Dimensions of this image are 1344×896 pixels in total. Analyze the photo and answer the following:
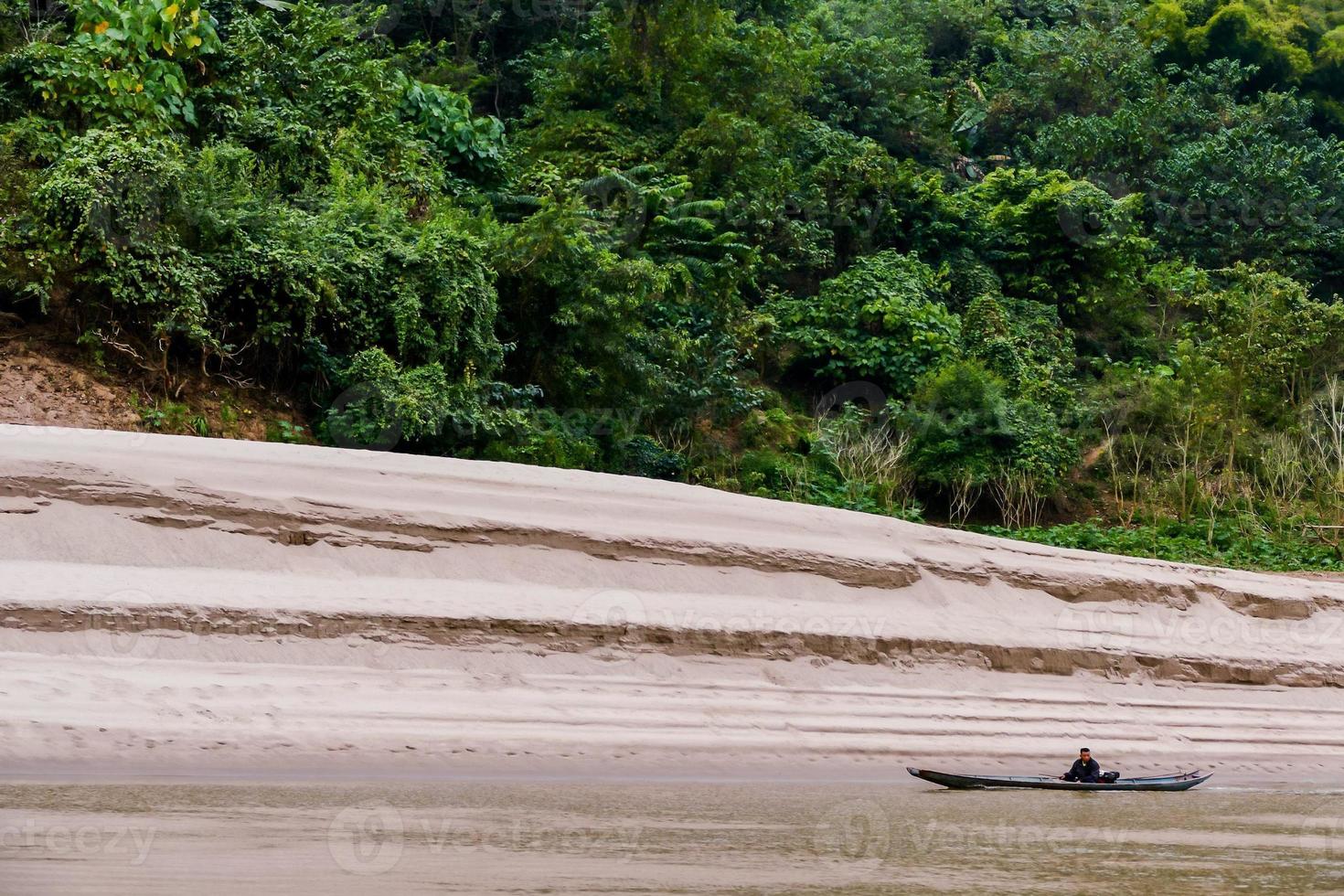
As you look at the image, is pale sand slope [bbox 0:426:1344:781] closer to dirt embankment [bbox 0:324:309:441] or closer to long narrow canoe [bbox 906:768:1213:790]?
long narrow canoe [bbox 906:768:1213:790]

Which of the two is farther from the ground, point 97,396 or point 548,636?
point 548,636

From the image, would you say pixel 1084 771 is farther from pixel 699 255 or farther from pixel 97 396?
pixel 699 255

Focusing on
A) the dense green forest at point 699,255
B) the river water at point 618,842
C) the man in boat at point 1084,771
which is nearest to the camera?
the river water at point 618,842

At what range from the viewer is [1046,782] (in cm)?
553

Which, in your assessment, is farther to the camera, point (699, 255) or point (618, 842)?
point (699, 255)

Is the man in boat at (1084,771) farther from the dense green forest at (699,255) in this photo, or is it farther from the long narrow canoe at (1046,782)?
the dense green forest at (699,255)

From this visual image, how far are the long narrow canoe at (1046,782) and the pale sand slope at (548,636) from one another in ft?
1.25

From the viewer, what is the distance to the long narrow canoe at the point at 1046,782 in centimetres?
543

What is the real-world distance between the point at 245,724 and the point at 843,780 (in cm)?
244

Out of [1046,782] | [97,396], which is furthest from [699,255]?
[1046,782]

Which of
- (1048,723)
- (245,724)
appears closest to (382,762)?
(245,724)

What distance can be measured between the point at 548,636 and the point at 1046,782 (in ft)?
7.14

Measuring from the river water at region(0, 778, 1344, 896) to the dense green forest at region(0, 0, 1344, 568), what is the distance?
20.3 feet

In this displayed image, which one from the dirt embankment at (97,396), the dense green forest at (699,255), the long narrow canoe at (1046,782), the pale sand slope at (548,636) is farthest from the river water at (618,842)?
the dense green forest at (699,255)
